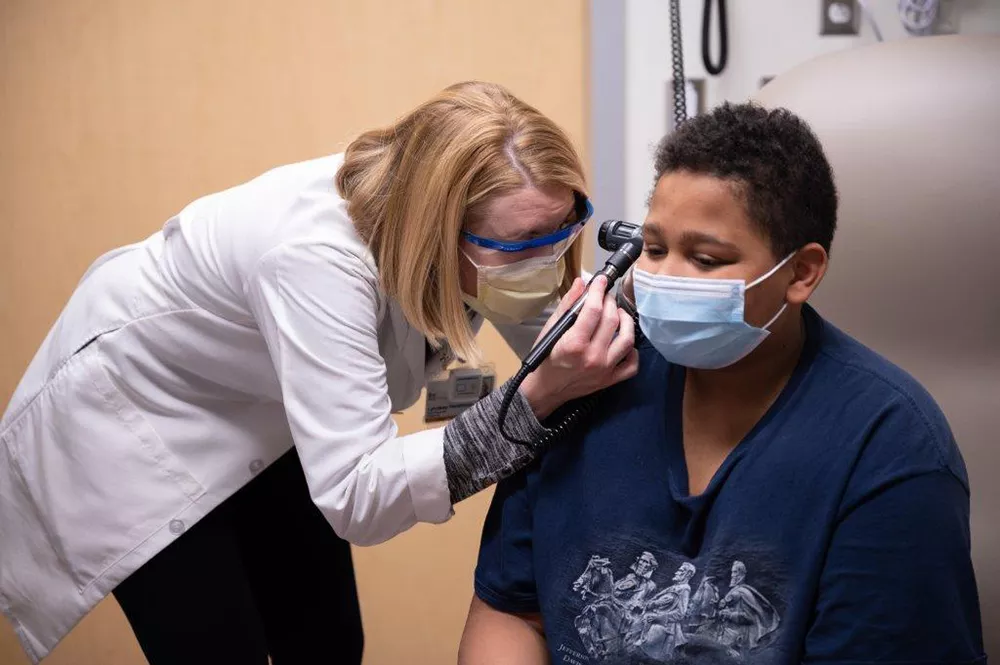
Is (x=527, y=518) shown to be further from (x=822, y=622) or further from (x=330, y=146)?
(x=330, y=146)

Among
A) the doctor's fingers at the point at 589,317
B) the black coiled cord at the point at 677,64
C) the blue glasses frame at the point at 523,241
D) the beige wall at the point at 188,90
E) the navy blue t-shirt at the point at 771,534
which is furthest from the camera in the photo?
the beige wall at the point at 188,90

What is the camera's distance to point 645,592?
1109 millimetres

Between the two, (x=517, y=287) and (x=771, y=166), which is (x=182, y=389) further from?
(x=771, y=166)

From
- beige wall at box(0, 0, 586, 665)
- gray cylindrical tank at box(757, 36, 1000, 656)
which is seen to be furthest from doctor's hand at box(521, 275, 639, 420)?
beige wall at box(0, 0, 586, 665)

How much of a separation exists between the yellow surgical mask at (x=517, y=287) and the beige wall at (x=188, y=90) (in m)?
1.01

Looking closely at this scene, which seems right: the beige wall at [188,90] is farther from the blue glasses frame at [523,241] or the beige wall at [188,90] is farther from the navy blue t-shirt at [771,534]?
the navy blue t-shirt at [771,534]

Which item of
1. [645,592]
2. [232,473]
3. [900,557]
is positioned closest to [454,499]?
[645,592]

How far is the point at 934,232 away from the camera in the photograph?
4.79ft

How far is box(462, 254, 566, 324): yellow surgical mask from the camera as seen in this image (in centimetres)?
129

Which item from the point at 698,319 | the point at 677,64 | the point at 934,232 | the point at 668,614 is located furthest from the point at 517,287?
the point at 677,64

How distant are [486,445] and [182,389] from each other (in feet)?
1.68

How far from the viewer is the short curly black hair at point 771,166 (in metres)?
1.06

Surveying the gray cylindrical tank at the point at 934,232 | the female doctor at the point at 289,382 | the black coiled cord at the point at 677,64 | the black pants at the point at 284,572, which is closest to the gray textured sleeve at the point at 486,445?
the female doctor at the point at 289,382

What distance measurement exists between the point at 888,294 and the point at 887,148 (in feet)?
0.70
